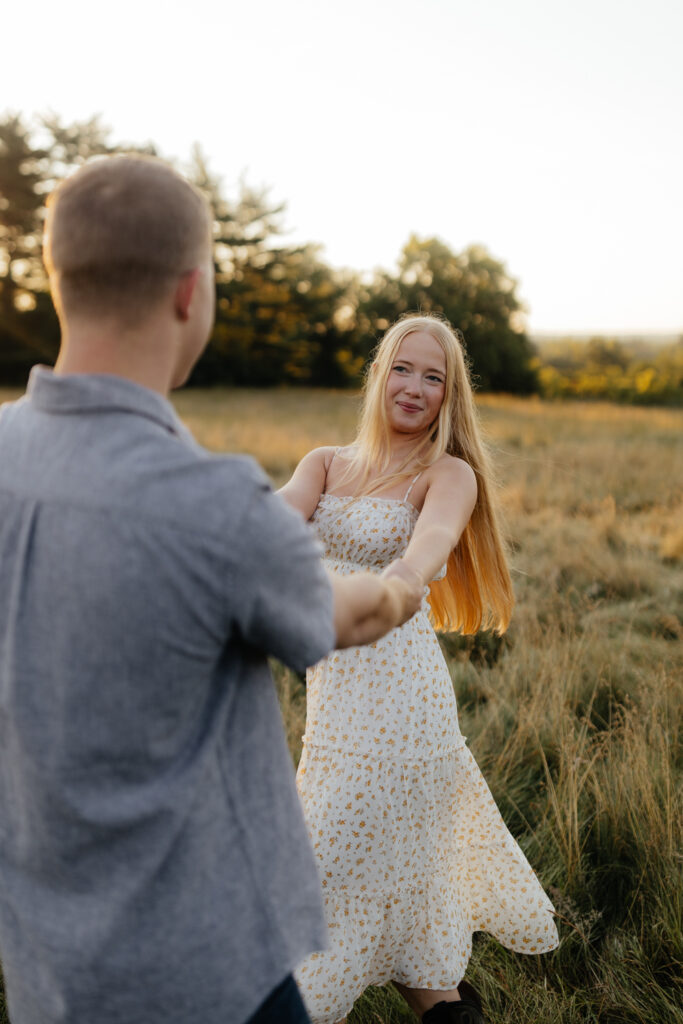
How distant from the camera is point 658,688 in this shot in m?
3.62

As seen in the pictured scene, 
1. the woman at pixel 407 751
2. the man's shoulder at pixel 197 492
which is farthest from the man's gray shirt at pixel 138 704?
the woman at pixel 407 751

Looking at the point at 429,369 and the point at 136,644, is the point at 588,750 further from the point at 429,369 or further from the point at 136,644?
the point at 136,644

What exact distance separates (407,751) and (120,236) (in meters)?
1.81

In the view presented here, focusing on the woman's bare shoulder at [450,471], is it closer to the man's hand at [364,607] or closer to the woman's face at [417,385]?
the woman's face at [417,385]

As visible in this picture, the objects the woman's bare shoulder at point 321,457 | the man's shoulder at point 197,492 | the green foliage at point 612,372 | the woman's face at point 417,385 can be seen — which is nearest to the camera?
the man's shoulder at point 197,492

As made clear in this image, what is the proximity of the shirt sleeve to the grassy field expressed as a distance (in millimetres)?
1907

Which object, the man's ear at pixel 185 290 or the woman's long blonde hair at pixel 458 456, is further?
the woman's long blonde hair at pixel 458 456

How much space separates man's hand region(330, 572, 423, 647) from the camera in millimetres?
1246

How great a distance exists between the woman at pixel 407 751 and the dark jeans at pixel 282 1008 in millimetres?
1010

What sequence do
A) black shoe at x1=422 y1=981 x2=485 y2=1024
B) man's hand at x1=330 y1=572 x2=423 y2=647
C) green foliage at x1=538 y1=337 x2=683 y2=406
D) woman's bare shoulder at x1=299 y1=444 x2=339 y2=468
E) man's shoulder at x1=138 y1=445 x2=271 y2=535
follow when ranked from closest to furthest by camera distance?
man's shoulder at x1=138 y1=445 x2=271 y2=535 → man's hand at x1=330 y1=572 x2=423 y2=647 → black shoe at x1=422 y1=981 x2=485 y2=1024 → woman's bare shoulder at x1=299 y1=444 x2=339 y2=468 → green foliage at x1=538 y1=337 x2=683 y2=406

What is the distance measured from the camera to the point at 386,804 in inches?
93.1

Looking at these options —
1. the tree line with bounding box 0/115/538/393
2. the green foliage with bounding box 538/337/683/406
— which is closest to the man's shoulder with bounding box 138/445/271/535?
the tree line with bounding box 0/115/538/393

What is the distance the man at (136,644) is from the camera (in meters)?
1.02

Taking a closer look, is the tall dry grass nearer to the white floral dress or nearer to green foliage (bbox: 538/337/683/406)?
the white floral dress
